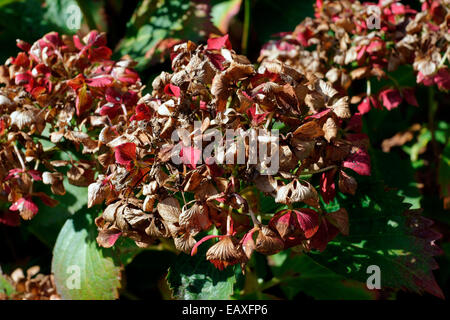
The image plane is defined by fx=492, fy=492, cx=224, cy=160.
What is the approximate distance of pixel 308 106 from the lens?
2.68 feet

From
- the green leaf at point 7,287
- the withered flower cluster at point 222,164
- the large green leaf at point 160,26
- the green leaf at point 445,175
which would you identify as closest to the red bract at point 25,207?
the withered flower cluster at point 222,164

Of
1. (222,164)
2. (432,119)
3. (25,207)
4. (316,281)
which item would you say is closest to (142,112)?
(222,164)

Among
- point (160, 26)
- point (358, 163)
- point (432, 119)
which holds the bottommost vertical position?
point (358, 163)

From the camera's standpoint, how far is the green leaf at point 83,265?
1.04 m

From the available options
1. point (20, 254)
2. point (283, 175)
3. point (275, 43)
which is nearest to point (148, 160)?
point (283, 175)

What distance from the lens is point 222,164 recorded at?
0.74m

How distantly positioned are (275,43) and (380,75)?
0.34 m

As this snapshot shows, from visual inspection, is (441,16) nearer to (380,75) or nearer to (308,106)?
(380,75)

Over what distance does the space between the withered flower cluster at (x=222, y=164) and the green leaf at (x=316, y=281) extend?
44cm

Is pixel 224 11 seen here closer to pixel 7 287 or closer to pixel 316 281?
pixel 316 281

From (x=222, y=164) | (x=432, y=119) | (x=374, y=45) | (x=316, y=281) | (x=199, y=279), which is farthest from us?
(x=432, y=119)

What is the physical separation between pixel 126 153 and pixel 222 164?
0.49 feet

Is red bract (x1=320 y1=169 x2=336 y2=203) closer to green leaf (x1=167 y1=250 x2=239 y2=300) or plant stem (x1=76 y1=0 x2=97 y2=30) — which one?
green leaf (x1=167 y1=250 x2=239 y2=300)

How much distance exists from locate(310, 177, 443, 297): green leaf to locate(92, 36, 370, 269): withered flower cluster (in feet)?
0.41
